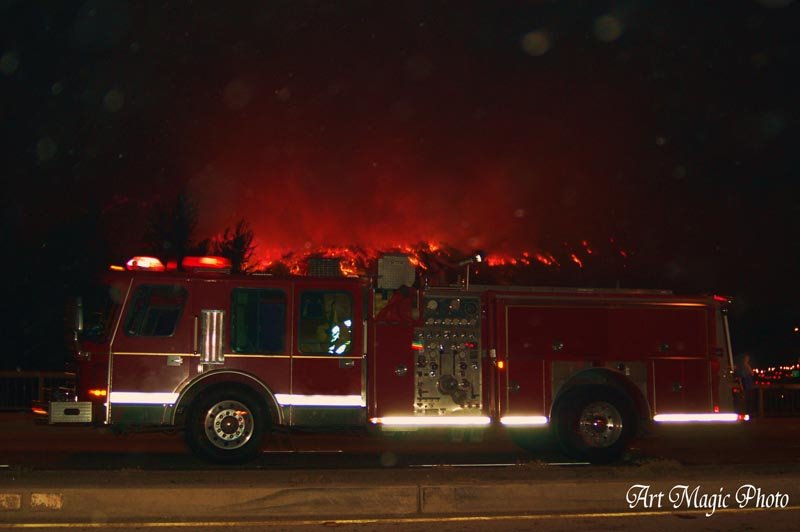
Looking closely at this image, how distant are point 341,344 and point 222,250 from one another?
1143 inches

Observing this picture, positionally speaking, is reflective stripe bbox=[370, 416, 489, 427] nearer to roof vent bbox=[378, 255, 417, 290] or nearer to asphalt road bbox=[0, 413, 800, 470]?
asphalt road bbox=[0, 413, 800, 470]

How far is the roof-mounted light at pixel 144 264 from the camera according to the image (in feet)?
35.8

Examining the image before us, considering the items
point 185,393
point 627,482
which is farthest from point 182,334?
point 627,482

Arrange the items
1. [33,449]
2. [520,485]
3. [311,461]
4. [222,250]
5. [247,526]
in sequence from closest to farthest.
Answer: [247,526] < [520,485] < [311,461] < [33,449] < [222,250]

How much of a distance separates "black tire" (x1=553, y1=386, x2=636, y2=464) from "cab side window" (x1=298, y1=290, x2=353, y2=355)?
2890mm

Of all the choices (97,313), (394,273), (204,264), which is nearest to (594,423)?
(394,273)

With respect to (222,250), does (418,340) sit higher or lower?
lower

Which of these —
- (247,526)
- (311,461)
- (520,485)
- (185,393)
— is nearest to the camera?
(247,526)

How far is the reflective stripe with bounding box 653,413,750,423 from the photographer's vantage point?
37.5ft

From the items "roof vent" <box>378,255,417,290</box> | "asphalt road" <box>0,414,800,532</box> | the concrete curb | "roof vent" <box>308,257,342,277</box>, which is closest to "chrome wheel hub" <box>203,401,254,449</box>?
"asphalt road" <box>0,414,800,532</box>

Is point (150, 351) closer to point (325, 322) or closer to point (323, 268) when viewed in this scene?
point (325, 322)

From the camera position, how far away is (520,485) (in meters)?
7.95

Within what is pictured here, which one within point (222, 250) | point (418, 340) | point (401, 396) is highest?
point (222, 250)

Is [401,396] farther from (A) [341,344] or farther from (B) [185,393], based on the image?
(B) [185,393]
